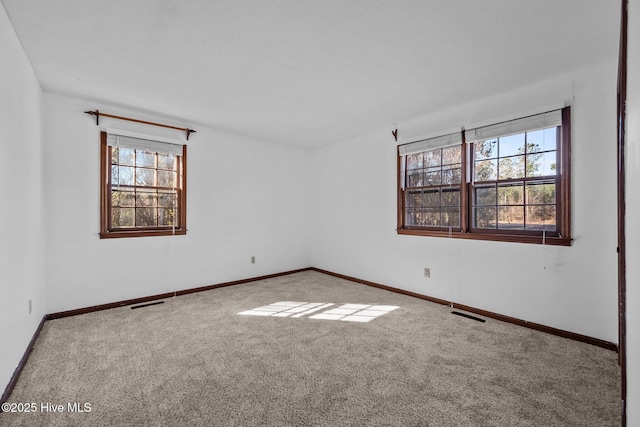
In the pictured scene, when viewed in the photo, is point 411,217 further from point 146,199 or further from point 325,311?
point 146,199

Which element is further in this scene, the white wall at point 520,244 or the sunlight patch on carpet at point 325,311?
the sunlight patch on carpet at point 325,311

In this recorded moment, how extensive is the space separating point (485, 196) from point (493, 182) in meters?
0.19

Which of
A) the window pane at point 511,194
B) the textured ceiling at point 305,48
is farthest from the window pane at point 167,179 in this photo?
the window pane at point 511,194

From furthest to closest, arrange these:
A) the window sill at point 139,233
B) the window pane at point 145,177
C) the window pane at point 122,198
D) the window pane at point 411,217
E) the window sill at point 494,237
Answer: the window pane at point 411,217
the window pane at point 145,177
the window pane at point 122,198
the window sill at point 139,233
the window sill at point 494,237

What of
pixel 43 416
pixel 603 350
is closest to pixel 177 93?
pixel 43 416

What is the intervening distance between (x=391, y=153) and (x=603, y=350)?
319 cm

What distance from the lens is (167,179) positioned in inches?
169

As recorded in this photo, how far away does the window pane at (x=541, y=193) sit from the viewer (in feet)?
10.1

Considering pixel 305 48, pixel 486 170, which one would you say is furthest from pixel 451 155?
pixel 305 48

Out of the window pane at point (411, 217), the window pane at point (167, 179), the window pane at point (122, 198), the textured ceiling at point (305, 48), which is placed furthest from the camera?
the window pane at point (411, 217)

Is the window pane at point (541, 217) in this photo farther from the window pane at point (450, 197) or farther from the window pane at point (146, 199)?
the window pane at point (146, 199)

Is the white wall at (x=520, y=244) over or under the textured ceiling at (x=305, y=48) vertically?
under

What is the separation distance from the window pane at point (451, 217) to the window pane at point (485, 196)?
0.93 ft

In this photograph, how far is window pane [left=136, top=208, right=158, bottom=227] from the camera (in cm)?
406
